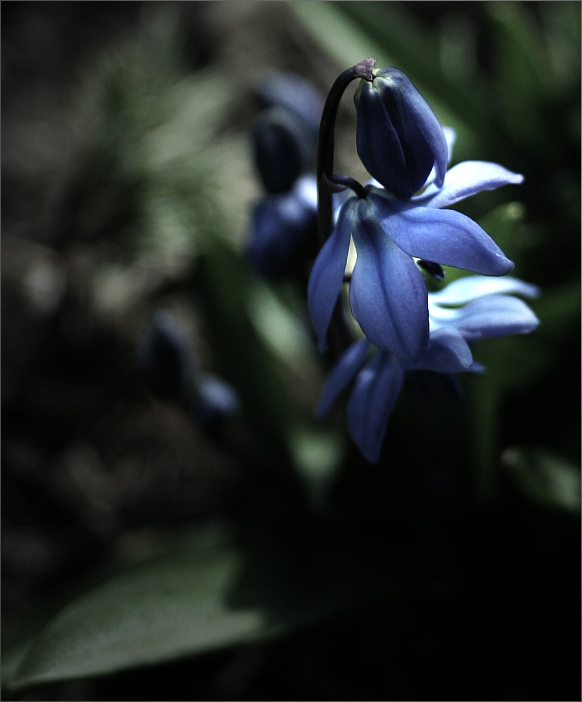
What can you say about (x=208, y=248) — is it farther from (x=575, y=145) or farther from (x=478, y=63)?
(x=478, y=63)

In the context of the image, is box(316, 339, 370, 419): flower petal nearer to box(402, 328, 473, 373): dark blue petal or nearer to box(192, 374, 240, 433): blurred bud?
box(402, 328, 473, 373): dark blue petal

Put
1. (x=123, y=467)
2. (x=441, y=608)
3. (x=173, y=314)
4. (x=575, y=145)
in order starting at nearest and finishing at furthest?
(x=441, y=608) → (x=575, y=145) → (x=123, y=467) → (x=173, y=314)

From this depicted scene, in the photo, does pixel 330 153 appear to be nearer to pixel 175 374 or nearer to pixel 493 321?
pixel 493 321

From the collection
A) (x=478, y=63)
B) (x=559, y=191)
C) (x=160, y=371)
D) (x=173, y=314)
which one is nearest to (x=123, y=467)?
(x=173, y=314)

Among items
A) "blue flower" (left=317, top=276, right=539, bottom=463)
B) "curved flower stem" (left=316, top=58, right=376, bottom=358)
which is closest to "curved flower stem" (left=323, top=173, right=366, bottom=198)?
"curved flower stem" (left=316, top=58, right=376, bottom=358)

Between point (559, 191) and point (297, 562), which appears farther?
point (559, 191)

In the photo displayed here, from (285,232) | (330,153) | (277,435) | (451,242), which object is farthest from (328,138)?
(277,435)

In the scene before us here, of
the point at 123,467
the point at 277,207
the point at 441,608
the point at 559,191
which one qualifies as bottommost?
the point at 441,608
